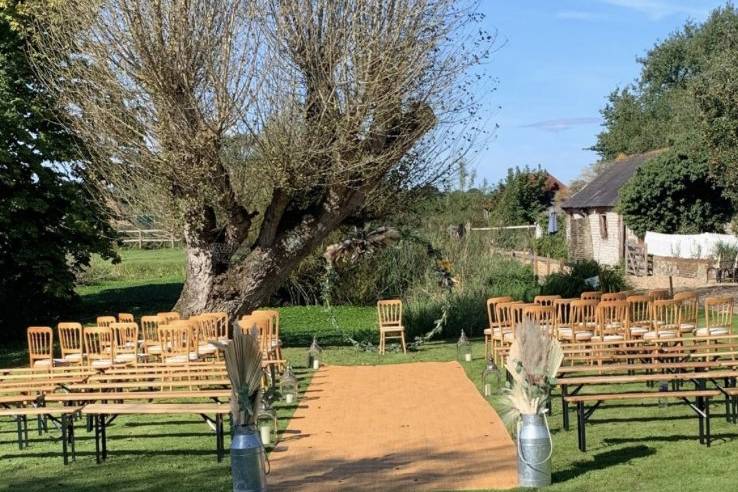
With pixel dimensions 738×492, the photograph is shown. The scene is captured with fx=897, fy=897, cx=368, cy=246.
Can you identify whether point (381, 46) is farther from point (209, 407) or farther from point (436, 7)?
point (209, 407)

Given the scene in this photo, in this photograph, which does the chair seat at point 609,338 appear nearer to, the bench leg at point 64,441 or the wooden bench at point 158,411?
the wooden bench at point 158,411

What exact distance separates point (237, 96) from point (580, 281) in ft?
35.9

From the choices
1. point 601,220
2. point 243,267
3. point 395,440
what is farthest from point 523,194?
point 395,440

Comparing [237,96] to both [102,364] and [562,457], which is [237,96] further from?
[562,457]

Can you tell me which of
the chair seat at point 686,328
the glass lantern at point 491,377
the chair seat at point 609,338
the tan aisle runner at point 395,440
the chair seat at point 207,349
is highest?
the chair seat at point 686,328

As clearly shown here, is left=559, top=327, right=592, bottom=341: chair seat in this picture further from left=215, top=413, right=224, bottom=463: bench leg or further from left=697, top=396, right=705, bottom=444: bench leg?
left=215, top=413, right=224, bottom=463: bench leg

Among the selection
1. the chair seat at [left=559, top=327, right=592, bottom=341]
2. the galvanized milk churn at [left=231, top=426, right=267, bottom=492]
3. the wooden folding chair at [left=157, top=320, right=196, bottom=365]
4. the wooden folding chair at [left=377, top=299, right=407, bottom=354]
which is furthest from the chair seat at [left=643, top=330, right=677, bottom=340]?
the galvanized milk churn at [left=231, top=426, right=267, bottom=492]

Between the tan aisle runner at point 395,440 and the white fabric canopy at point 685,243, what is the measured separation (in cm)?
1850

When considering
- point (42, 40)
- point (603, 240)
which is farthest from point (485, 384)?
point (603, 240)

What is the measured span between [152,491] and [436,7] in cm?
1065

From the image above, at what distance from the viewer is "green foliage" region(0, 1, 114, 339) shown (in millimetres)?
19188

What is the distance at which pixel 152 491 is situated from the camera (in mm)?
7082

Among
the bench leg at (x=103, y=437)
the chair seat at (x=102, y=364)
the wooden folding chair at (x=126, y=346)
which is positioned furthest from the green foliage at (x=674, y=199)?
the bench leg at (x=103, y=437)

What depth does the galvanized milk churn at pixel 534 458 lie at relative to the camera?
22.1 feet
